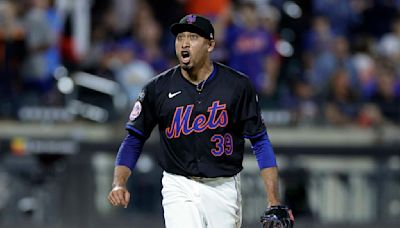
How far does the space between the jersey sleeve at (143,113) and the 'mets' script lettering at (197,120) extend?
0.18 m

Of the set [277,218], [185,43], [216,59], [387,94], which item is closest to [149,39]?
[216,59]

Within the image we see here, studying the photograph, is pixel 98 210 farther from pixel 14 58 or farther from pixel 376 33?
pixel 376 33

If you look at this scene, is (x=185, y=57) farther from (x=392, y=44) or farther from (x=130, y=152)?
(x=392, y=44)

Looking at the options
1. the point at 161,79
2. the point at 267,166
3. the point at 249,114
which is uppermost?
the point at 161,79

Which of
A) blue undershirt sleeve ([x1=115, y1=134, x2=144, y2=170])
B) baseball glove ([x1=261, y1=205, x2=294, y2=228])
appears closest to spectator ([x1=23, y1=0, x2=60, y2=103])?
blue undershirt sleeve ([x1=115, y1=134, x2=144, y2=170])

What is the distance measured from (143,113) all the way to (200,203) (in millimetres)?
674

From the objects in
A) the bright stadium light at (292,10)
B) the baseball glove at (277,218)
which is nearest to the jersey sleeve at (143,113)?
the baseball glove at (277,218)

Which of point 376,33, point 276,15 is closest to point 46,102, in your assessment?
point 276,15

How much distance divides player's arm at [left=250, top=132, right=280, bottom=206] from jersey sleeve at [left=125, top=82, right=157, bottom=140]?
2.18 ft

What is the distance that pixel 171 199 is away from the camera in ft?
20.0

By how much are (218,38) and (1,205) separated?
3.33 m

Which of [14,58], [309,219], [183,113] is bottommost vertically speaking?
[309,219]

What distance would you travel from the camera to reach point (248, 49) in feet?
40.7

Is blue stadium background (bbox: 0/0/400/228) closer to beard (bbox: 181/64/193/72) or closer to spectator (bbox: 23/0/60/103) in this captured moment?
spectator (bbox: 23/0/60/103)
